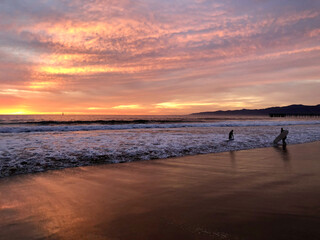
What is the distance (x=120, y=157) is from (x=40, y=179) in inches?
129

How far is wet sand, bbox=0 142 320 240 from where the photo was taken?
2.82 meters

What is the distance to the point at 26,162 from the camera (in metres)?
7.19

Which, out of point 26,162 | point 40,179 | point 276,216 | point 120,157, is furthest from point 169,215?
point 26,162

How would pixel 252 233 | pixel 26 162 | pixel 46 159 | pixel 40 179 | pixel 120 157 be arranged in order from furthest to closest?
pixel 120 157 < pixel 46 159 < pixel 26 162 < pixel 40 179 < pixel 252 233

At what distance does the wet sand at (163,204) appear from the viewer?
9.26 ft

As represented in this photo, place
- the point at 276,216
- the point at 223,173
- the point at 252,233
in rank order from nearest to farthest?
the point at 252,233 → the point at 276,216 → the point at 223,173

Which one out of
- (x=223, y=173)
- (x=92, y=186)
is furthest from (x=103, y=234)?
(x=223, y=173)

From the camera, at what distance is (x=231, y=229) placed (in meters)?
2.84

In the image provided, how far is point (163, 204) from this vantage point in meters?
3.72

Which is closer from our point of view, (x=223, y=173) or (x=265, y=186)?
(x=265, y=186)

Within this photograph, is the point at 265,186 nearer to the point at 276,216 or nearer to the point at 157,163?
the point at 276,216

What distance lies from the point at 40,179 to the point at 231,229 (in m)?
4.55

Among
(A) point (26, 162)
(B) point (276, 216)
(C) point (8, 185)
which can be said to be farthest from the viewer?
(A) point (26, 162)

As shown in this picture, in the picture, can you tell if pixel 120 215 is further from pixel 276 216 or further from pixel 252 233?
pixel 276 216
